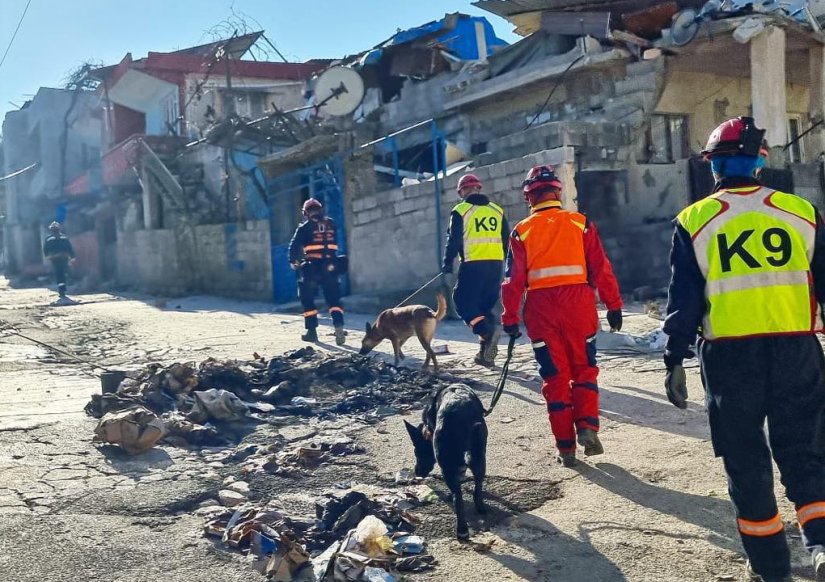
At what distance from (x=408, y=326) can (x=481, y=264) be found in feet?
3.26

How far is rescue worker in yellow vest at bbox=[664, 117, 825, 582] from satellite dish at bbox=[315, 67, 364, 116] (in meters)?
14.4

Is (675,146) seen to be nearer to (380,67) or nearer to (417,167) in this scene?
(417,167)

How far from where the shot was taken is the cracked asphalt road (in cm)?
349

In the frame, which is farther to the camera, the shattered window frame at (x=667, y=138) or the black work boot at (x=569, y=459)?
the shattered window frame at (x=667, y=138)

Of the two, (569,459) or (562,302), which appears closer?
(569,459)

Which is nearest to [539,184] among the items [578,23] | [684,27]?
[684,27]

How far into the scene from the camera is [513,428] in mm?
5727

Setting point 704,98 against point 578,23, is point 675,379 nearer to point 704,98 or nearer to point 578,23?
point 578,23

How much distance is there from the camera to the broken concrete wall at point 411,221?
11.0 meters

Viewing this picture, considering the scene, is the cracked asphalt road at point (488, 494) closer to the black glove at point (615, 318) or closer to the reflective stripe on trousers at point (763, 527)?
the reflective stripe on trousers at point (763, 527)

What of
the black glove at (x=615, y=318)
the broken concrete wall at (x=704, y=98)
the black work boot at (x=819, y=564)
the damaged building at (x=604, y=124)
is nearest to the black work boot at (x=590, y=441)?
the black glove at (x=615, y=318)

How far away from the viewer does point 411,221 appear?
13109 mm

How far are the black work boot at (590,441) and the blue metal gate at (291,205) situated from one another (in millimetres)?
10467

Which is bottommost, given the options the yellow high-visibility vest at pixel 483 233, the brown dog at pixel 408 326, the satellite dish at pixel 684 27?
the brown dog at pixel 408 326
